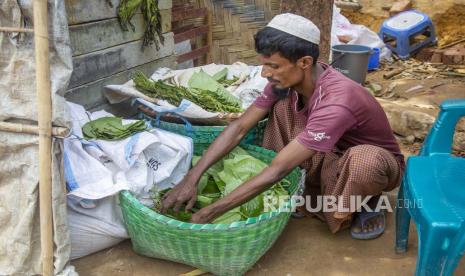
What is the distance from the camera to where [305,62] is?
2.38m

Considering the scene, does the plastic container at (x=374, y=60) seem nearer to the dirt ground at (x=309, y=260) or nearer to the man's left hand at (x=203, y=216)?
the dirt ground at (x=309, y=260)

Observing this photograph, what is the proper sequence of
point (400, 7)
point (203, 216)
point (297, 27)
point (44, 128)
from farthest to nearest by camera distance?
point (400, 7)
point (297, 27)
point (203, 216)
point (44, 128)

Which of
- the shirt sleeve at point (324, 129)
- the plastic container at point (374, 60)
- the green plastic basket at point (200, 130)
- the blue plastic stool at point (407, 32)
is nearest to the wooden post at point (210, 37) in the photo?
the green plastic basket at point (200, 130)

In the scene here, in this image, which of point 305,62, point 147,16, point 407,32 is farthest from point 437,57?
point 305,62

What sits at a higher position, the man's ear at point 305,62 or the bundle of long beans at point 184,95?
the man's ear at point 305,62

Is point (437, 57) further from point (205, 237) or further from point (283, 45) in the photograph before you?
point (205, 237)

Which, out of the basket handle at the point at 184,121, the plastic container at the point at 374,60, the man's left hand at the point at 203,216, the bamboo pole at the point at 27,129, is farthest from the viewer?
the plastic container at the point at 374,60

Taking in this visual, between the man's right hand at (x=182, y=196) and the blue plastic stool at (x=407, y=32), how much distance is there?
563 centimetres

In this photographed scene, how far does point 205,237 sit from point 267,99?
1.06 meters

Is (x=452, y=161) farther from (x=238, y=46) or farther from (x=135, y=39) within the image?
(x=238, y=46)

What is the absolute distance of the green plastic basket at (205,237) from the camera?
6.82 feet

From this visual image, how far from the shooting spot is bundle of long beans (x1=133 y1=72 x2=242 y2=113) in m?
3.14

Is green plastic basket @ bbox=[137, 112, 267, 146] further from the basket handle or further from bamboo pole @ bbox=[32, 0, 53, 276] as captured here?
bamboo pole @ bbox=[32, 0, 53, 276]

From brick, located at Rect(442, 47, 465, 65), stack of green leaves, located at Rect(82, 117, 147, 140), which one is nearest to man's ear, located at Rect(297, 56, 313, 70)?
stack of green leaves, located at Rect(82, 117, 147, 140)
